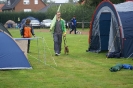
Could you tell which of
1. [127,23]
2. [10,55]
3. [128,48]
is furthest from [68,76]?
[127,23]

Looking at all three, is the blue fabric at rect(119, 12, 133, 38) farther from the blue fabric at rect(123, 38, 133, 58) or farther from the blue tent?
the blue tent

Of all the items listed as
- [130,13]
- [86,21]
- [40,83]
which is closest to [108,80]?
[40,83]

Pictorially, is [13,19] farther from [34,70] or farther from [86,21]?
[34,70]

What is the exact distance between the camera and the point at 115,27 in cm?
1611

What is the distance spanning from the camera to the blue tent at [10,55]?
12.1 meters

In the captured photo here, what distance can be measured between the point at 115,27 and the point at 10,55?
5.89 m

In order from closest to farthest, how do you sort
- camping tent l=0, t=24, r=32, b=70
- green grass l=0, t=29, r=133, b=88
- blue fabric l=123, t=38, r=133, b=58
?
1. green grass l=0, t=29, r=133, b=88
2. camping tent l=0, t=24, r=32, b=70
3. blue fabric l=123, t=38, r=133, b=58

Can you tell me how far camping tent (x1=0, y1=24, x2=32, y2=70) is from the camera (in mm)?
12086

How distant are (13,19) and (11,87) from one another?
53.1 meters

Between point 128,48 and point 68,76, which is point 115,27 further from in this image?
point 68,76

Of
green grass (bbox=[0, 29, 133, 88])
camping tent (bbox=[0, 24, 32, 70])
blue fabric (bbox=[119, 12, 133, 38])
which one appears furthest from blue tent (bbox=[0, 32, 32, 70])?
blue fabric (bbox=[119, 12, 133, 38])

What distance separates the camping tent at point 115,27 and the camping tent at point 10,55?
16.5ft

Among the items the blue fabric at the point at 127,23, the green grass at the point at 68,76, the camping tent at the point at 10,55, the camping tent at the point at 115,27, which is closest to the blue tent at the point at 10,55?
the camping tent at the point at 10,55

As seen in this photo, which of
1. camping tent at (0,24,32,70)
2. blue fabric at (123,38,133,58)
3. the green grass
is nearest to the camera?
the green grass
